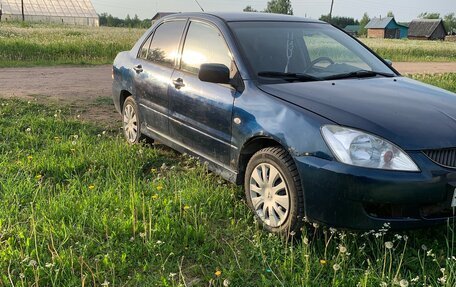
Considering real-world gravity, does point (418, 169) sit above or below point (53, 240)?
above

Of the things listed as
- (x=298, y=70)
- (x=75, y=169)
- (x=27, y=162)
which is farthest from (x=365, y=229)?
(x=27, y=162)

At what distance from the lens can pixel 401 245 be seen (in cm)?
324

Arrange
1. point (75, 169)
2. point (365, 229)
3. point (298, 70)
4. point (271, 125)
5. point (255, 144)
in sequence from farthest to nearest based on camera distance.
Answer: point (75, 169) → point (298, 70) → point (255, 144) → point (271, 125) → point (365, 229)

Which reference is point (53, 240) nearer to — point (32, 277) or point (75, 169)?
point (32, 277)

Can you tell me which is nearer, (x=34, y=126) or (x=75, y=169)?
(x=75, y=169)

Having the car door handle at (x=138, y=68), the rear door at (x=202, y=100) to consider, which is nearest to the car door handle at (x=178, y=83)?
the rear door at (x=202, y=100)

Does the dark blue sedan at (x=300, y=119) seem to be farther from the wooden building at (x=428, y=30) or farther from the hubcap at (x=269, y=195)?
the wooden building at (x=428, y=30)

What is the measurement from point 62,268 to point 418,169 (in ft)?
7.22

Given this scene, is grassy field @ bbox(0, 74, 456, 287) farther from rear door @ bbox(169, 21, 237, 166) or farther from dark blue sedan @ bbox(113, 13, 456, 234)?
rear door @ bbox(169, 21, 237, 166)

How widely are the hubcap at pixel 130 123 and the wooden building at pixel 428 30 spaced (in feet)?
291

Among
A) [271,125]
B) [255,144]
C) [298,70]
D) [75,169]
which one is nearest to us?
[271,125]

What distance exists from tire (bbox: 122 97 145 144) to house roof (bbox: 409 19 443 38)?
8878 centimetres

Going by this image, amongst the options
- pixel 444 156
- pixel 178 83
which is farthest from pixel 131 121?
pixel 444 156

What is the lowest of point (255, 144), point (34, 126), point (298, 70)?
point (34, 126)
